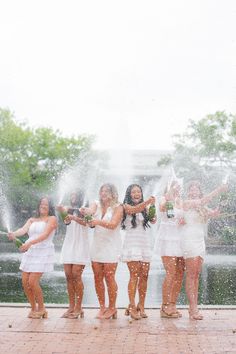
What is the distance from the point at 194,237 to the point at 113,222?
1126 millimetres

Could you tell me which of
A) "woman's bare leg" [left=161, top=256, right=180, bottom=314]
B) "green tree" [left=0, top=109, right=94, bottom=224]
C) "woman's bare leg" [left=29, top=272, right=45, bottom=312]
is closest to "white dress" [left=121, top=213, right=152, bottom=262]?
Answer: "woman's bare leg" [left=161, top=256, right=180, bottom=314]

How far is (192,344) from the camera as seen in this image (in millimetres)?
7500

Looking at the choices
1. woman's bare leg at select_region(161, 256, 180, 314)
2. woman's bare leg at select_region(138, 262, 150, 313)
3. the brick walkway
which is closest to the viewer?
the brick walkway

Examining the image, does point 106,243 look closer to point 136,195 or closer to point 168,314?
point 136,195

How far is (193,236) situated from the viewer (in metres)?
9.33

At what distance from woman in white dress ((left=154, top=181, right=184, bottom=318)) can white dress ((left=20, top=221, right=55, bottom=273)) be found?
1477 millimetres

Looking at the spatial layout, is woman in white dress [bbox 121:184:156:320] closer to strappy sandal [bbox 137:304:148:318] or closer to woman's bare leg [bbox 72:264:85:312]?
strappy sandal [bbox 137:304:148:318]

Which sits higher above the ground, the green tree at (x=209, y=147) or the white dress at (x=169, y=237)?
the green tree at (x=209, y=147)

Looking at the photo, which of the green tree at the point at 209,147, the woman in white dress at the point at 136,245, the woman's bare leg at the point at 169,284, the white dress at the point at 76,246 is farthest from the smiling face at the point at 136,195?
the green tree at the point at 209,147

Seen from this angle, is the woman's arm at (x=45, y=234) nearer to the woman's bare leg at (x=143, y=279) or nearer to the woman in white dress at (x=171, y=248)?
the woman's bare leg at (x=143, y=279)

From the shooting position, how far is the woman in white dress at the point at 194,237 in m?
9.27

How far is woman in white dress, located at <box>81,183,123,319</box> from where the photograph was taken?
9.20m

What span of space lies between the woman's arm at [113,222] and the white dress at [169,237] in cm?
64

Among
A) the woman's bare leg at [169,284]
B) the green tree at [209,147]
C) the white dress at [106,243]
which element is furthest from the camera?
the green tree at [209,147]
